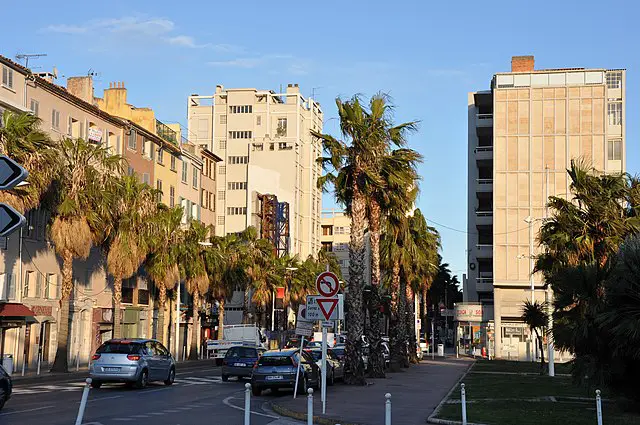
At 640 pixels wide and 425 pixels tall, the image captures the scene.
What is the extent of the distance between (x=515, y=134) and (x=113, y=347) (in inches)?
2239

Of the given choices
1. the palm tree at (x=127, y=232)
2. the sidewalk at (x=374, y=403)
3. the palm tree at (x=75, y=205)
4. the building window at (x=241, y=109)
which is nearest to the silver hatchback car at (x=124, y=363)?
the sidewalk at (x=374, y=403)

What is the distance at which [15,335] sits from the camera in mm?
47031

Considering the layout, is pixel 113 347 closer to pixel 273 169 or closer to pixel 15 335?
pixel 15 335

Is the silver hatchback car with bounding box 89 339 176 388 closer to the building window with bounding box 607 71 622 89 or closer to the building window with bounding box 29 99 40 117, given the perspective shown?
the building window with bounding box 29 99 40 117

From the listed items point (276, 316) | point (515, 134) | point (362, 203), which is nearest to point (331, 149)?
point (362, 203)

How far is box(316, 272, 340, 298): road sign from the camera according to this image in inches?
889

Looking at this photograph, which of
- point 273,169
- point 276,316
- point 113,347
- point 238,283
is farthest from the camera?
point 273,169

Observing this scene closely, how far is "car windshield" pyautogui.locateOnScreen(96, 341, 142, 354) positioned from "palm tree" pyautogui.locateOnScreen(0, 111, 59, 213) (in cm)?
947

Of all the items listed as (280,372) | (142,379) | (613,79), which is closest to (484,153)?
(613,79)

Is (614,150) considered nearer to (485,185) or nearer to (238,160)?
(485,185)

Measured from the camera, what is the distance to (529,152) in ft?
263

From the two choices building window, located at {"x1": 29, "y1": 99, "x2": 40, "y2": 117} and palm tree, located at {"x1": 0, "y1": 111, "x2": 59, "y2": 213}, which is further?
building window, located at {"x1": 29, "y1": 99, "x2": 40, "y2": 117}

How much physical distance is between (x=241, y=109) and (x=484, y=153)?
178 feet

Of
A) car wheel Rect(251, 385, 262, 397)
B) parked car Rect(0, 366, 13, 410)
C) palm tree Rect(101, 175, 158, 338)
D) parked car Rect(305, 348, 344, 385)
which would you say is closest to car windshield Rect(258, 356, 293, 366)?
car wheel Rect(251, 385, 262, 397)
